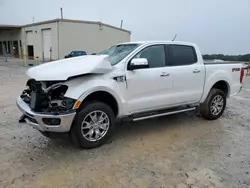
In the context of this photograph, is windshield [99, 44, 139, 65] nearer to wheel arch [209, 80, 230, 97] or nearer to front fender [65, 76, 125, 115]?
front fender [65, 76, 125, 115]

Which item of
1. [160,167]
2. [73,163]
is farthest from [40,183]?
[160,167]

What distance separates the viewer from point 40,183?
2975mm

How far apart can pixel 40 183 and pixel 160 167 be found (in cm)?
161

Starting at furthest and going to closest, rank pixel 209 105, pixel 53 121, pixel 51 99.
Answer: pixel 209 105 → pixel 51 99 → pixel 53 121

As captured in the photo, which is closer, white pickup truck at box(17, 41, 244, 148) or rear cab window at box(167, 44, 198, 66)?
white pickup truck at box(17, 41, 244, 148)

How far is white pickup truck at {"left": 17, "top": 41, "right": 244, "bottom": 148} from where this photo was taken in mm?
3588

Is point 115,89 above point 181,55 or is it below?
below

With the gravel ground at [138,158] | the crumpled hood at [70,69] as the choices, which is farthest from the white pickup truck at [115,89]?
the gravel ground at [138,158]

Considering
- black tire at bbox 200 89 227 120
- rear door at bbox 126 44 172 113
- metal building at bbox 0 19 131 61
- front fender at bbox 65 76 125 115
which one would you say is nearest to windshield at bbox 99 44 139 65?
rear door at bbox 126 44 172 113

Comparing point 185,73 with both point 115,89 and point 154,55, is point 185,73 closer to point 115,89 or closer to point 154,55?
point 154,55

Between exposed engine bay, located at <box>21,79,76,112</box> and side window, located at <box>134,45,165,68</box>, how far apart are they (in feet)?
5.08

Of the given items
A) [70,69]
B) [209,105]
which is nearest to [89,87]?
[70,69]

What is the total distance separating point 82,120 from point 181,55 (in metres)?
2.53

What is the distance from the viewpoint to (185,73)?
488cm
